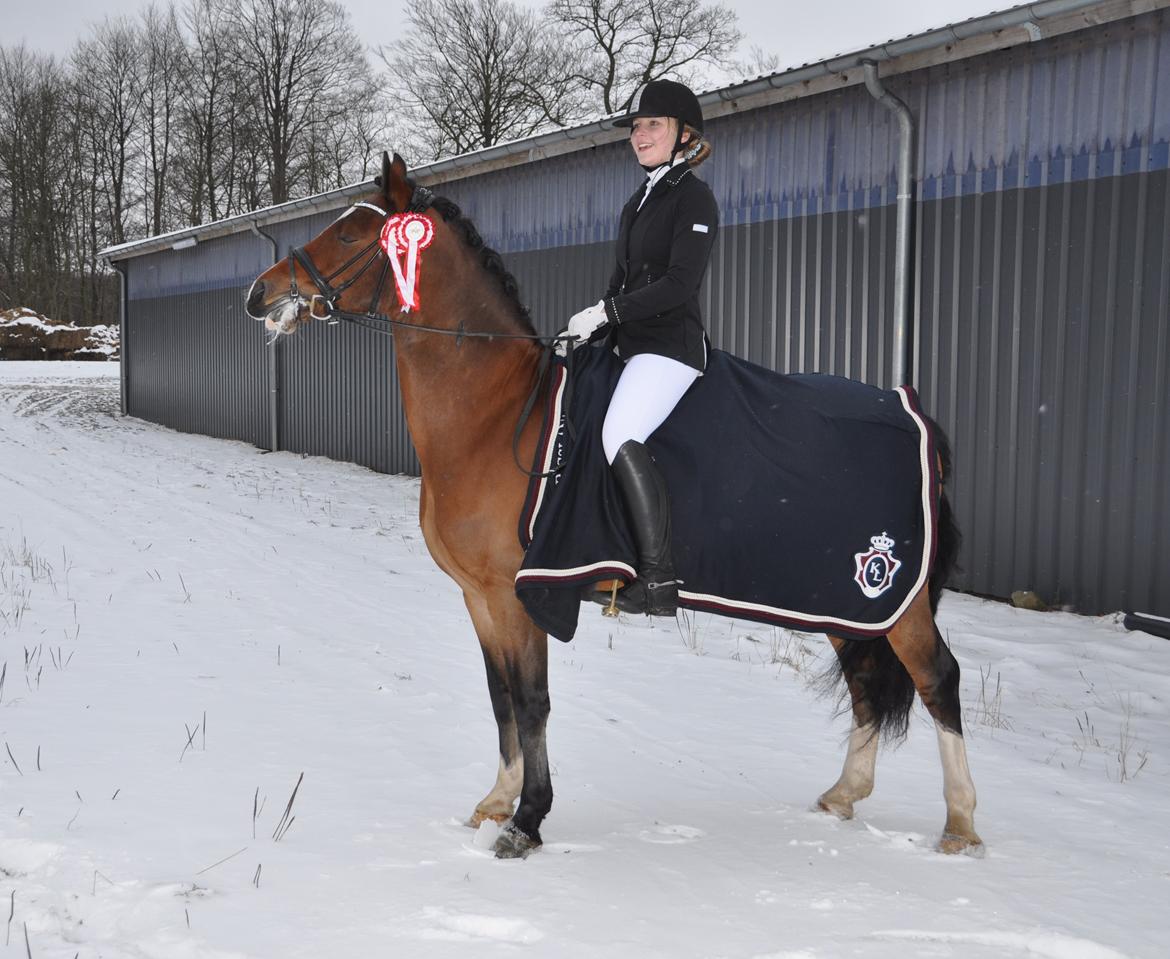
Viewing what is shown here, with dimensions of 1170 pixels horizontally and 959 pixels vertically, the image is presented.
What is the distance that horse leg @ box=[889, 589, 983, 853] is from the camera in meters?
3.62

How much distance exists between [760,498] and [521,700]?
110 centimetres

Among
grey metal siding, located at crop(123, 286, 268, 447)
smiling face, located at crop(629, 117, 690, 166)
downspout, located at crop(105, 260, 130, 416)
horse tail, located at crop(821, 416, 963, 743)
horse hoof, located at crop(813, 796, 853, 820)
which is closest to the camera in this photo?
smiling face, located at crop(629, 117, 690, 166)

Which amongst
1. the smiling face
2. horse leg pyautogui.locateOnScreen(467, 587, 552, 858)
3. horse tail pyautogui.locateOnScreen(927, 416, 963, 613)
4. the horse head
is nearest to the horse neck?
the horse head

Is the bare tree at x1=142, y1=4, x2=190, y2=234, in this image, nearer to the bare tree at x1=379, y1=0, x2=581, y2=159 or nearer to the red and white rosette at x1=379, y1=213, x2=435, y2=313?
the bare tree at x1=379, y1=0, x2=581, y2=159

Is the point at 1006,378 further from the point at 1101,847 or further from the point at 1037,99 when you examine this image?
the point at 1101,847

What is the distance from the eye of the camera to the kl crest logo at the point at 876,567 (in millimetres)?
3703

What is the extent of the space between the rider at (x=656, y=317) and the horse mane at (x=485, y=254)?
312 millimetres

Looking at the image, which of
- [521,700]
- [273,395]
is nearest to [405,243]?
[521,700]

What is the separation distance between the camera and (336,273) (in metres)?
3.71

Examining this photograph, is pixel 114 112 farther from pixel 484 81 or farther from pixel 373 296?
pixel 373 296

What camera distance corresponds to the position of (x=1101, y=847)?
3600mm

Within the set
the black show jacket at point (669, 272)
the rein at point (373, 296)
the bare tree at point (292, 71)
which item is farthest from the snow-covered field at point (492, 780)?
the bare tree at point (292, 71)

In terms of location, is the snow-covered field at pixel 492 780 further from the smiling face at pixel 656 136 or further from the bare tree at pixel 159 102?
the bare tree at pixel 159 102

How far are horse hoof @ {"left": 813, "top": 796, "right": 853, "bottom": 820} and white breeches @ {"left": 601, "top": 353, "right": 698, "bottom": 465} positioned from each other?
1.55 meters
